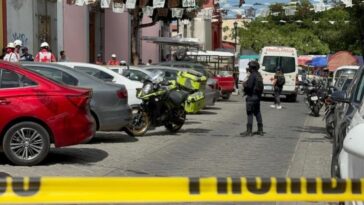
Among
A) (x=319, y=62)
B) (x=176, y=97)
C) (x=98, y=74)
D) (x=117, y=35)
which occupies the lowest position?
Result: (x=319, y=62)

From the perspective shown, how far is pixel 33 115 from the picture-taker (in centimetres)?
971

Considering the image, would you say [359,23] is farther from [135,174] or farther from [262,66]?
[262,66]

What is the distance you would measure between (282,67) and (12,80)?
74.4 feet

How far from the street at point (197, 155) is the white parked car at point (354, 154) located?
416 cm

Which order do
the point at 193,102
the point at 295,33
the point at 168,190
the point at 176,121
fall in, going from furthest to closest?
the point at 295,33 < the point at 193,102 < the point at 176,121 < the point at 168,190

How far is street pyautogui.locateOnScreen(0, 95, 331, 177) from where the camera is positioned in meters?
9.74

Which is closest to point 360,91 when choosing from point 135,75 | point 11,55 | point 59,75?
point 59,75

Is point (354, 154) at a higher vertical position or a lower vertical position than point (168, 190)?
higher

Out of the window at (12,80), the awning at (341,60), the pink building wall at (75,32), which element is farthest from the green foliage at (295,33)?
the window at (12,80)

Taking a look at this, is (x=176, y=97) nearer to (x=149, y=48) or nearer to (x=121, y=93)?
(x=121, y=93)

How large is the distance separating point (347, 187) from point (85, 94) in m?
6.54

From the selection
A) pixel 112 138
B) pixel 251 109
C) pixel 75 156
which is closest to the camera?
pixel 75 156

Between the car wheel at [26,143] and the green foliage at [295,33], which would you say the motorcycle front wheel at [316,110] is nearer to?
the car wheel at [26,143]

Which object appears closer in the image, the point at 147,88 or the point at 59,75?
the point at 59,75
